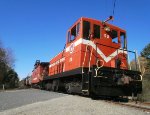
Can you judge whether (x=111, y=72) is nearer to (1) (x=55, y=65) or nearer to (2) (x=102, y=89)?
(2) (x=102, y=89)

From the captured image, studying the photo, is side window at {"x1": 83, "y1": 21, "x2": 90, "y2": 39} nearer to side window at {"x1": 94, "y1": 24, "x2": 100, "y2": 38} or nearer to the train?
the train

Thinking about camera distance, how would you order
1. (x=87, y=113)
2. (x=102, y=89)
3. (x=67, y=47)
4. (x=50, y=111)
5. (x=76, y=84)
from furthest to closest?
1. (x=67, y=47)
2. (x=76, y=84)
3. (x=102, y=89)
4. (x=50, y=111)
5. (x=87, y=113)

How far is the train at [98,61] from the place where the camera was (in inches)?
416

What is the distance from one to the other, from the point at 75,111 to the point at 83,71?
12.4 ft

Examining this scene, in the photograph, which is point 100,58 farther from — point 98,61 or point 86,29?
point 86,29

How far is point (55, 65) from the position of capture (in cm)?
1780

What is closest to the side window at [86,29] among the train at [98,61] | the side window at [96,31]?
the train at [98,61]

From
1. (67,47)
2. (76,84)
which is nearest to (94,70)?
(76,84)

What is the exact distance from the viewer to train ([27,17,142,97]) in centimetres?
1055

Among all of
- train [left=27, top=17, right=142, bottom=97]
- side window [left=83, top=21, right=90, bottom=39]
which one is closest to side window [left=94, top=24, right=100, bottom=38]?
train [left=27, top=17, right=142, bottom=97]

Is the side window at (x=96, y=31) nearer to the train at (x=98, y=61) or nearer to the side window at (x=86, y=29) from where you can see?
the train at (x=98, y=61)

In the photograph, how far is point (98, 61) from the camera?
11.9 m

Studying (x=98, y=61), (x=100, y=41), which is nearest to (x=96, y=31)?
(x=100, y=41)

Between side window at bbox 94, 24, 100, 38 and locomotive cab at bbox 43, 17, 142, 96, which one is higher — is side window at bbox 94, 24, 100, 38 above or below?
above
